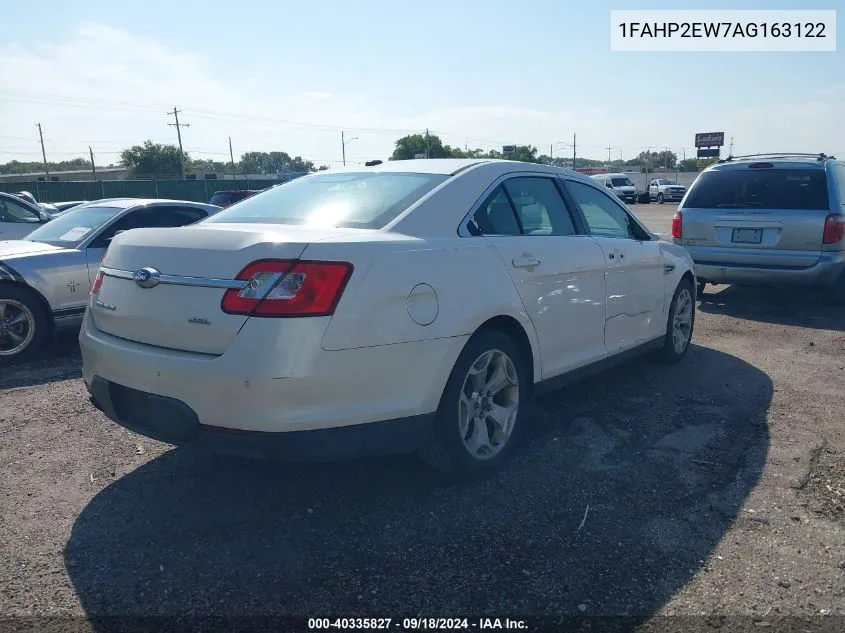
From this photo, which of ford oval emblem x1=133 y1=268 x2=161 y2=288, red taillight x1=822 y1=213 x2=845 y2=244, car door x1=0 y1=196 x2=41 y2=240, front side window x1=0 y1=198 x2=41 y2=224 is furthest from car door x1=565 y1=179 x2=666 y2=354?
front side window x1=0 y1=198 x2=41 y2=224

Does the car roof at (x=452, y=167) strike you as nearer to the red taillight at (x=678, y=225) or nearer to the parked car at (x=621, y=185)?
the red taillight at (x=678, y=225)

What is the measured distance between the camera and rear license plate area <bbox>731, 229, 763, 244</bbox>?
26.8ft

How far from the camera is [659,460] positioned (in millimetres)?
3961

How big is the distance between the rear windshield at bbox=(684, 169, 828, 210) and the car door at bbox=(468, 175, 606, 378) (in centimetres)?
476

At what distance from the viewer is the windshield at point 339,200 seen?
11.4ft

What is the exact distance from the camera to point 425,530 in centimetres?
317

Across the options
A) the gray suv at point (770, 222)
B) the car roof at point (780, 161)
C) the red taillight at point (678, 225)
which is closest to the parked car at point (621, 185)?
the car roof at point (780, 161)

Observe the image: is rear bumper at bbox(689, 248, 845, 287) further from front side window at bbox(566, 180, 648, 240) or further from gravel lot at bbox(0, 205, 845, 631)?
gravel lot at bbox(0, 205, 845, 631)

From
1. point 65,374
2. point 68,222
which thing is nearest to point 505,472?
point 65,374

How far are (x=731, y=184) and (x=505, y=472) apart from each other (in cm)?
627

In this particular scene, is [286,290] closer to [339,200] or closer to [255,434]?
[255,434]

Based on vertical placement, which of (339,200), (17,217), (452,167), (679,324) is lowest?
(679,324)

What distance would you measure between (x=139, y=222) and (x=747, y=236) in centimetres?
695

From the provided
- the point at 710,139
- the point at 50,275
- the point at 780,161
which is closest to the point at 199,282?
the point at 50,275
